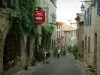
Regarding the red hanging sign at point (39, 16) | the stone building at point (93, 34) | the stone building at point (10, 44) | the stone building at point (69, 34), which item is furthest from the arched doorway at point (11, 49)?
the stone building at point (69, 34)

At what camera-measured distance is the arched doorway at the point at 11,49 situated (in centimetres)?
1644

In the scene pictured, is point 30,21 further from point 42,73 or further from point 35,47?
point 35,47

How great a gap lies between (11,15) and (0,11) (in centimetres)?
172

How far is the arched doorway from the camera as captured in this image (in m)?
16.4

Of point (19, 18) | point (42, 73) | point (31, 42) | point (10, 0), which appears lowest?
point (42, 73)

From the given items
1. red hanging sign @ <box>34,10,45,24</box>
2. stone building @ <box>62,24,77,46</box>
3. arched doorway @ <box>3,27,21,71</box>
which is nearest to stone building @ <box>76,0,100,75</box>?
red hanging sign @ <box>34,10,45,24</box>

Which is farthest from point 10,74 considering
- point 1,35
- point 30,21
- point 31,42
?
point 31,42

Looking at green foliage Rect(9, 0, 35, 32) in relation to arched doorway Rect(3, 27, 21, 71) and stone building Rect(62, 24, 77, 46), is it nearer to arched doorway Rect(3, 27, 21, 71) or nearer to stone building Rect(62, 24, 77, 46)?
arched doorway Rect(3, 27, 21, 71)

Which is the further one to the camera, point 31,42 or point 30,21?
point 31,42

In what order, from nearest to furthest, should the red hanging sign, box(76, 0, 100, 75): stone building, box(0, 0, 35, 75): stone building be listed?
box(0, 0, 35, 75): stone building, box(76, 0, 100, 75): stone building, the red hanging sign

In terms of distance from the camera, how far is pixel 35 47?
28.4 meters

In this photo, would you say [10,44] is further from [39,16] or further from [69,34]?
[69,34]

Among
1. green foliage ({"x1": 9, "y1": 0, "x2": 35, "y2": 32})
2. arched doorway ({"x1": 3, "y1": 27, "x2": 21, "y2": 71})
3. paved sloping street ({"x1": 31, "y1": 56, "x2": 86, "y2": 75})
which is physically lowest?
paved sloping street ({"x1": 31, "y1": 56, "x2": 86, "y2": 75})

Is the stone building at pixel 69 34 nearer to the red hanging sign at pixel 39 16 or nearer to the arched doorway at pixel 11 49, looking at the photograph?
the red hanging sign at pixel 39 16
